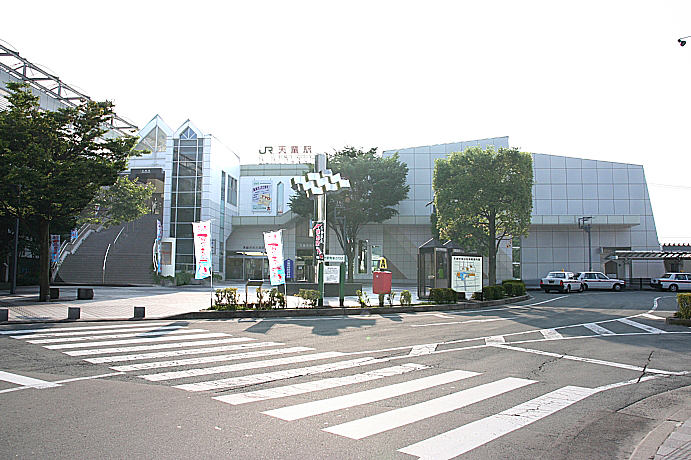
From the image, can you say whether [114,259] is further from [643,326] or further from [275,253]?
[643,326]

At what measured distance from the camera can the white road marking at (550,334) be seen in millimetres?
13125

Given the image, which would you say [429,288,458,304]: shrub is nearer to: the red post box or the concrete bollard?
the red post box

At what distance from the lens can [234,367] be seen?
344 inches

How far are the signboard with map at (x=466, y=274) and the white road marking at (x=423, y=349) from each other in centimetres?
1246

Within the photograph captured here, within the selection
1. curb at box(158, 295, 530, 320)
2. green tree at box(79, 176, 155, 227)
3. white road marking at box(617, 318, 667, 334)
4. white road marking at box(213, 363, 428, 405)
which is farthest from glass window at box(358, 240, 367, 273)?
white road marking at box(213, 363, 428, 405)

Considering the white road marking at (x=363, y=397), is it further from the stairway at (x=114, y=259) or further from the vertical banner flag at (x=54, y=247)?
the stairway at (x=114, y=259)

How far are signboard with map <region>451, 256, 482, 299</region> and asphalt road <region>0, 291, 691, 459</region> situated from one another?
10254 millimetres

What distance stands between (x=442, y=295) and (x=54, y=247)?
89.9 feet

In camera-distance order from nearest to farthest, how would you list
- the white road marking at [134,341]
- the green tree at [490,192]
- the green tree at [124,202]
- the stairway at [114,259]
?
the white road marking at [134,341] → the green tree at [490,192] → the green tree at [124,202] → the stairway at [114,259]

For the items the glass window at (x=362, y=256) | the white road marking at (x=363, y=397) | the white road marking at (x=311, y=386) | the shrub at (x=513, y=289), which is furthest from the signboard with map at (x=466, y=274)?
the glass window at (x=362, y=256)

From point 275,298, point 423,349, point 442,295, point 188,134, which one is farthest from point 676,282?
point 188,134

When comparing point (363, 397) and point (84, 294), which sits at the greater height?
point (84, 294)

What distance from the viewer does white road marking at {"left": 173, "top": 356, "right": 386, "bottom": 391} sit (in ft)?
24.1

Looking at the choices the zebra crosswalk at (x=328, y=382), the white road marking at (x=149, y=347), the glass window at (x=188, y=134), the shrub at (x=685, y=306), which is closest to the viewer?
the zebra crosswalk at (x=328, y=382)
